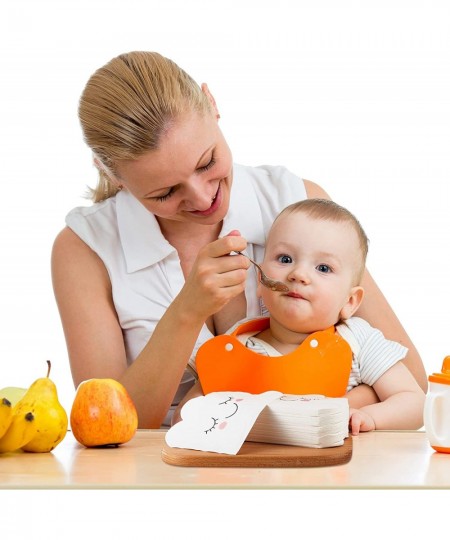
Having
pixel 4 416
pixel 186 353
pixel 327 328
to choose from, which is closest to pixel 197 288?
pixel 186 353

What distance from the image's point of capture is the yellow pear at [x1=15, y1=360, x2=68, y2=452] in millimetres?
1940

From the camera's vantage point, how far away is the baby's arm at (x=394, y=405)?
2213 mm

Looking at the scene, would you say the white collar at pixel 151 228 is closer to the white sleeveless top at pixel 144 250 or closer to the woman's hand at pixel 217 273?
the white sleeveless top at pixel 144 250

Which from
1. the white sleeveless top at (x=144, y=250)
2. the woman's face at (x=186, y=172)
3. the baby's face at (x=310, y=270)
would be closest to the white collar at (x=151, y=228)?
the white sleeveless top at (x=144, y=250)

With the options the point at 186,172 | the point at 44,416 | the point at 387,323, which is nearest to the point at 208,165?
the point at 186,172

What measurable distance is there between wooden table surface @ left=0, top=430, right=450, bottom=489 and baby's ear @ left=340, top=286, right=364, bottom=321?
470 mm

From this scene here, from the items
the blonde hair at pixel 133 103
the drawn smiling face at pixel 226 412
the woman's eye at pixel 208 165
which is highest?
the blonde hair at pixel 133 103

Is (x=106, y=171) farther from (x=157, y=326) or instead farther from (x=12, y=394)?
(x=12, y=394)

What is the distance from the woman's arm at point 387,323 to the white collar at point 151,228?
34 cm

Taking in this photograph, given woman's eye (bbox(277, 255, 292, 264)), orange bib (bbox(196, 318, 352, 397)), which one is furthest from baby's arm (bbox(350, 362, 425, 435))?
woman's eye (bbox(277, 255, 292, 264))

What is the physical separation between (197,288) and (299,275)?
0.26m

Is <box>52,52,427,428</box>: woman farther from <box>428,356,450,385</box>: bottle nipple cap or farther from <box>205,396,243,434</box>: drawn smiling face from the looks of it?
<box>428,356,450,385</box>: bottle nipple cap

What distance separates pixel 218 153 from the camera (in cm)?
240

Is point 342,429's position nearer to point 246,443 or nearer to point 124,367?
point 246,443
